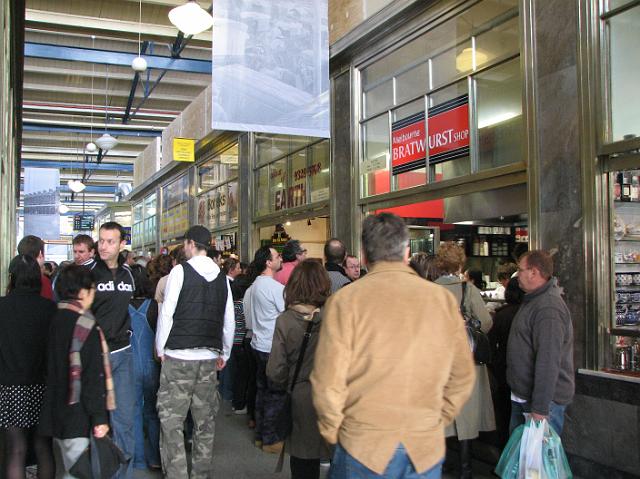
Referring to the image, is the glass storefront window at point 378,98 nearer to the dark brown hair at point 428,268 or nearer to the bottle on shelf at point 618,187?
the dark brown hair at point 428,268

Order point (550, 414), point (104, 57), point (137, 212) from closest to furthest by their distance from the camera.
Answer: point (550, 414)
point (104, 57)
point (137, 212)

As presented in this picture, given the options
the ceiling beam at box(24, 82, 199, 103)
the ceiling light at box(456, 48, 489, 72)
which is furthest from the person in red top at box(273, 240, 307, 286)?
the ceiling beam at box(24, 82, 199, 103)

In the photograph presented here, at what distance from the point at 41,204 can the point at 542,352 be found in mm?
17469

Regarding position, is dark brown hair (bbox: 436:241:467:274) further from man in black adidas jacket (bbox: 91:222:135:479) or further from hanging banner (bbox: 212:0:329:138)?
hanging banner (bbox: 212:0:329:138)

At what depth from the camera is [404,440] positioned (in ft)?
7.40

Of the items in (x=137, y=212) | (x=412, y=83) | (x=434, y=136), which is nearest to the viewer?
(x=434, y=136)

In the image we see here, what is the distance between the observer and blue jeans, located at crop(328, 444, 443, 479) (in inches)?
88.6

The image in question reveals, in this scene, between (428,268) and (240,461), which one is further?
(240,461)

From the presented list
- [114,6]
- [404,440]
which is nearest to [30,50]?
[114,6]

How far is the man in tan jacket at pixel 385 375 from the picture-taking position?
226 centimetres

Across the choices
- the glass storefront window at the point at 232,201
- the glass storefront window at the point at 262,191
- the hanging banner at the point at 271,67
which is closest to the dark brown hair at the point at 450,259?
the hanging banner at the point at 271,67

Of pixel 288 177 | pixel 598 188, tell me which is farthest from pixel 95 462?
pixel 288 177

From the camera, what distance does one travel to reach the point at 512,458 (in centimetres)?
390

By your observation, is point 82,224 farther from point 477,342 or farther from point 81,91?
point 477,342
